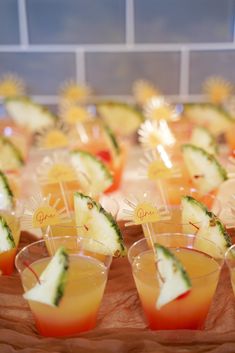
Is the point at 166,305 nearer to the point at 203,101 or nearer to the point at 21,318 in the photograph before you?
the point at 21,318

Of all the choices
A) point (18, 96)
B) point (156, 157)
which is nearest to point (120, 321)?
point (156, 157)

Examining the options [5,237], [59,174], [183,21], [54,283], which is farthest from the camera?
[183,21]

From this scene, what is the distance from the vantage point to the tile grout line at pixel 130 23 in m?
2.30

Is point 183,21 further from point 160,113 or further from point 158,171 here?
point 158,171

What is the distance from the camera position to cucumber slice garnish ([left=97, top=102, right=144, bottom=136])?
7.01 feet

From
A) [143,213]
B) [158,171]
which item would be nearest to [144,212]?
[143,213]

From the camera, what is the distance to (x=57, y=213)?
1.26 m

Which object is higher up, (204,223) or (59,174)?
(59,174)

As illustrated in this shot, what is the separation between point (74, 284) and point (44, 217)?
0.24 meters

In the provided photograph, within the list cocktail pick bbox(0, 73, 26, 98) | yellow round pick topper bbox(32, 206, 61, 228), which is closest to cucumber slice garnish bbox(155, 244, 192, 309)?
yellow round pick topper bbox(32, 206, 61, 228)

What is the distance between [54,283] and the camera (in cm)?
98

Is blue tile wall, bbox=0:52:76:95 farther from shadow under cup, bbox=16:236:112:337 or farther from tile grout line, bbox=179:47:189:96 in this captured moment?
shadow under cup, bbox=16:236:112:337

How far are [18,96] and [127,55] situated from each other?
51cm

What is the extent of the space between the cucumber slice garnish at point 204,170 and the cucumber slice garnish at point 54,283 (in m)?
0.68
